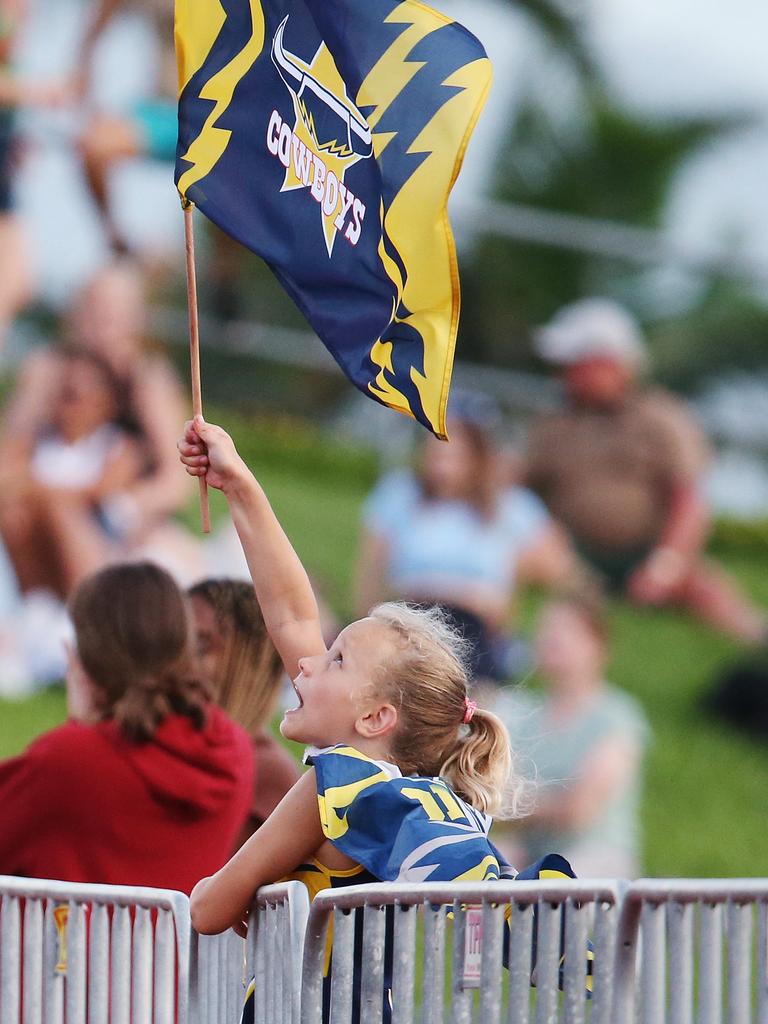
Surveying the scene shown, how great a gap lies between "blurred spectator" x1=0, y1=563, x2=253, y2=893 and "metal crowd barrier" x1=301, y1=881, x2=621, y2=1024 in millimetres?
846

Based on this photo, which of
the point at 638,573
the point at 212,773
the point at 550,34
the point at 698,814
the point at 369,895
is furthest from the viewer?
the point at 550,34

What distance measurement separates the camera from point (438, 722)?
2.68 metres

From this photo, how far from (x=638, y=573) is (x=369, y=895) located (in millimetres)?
7733

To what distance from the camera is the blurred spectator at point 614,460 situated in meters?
9.19

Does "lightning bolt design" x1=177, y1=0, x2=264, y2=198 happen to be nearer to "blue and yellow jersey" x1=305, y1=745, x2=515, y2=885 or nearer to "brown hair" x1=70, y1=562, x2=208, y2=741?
"brown hair" x1=70, y1=562, x2=208, y2=741

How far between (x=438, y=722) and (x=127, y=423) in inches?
234

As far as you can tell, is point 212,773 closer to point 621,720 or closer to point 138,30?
point 621,720

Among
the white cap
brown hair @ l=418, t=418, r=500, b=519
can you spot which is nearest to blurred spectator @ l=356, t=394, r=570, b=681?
brown hair @ l=418, t=418, r=500, b=519

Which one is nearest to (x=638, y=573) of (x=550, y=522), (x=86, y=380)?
(x=550, y=522)

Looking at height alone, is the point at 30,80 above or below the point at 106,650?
above

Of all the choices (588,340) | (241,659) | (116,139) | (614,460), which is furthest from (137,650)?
(116,139)

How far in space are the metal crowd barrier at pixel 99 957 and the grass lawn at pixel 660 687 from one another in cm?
503

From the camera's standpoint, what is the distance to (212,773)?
10.9 feet

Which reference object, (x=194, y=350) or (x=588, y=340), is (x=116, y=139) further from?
(x=194, y=350)
